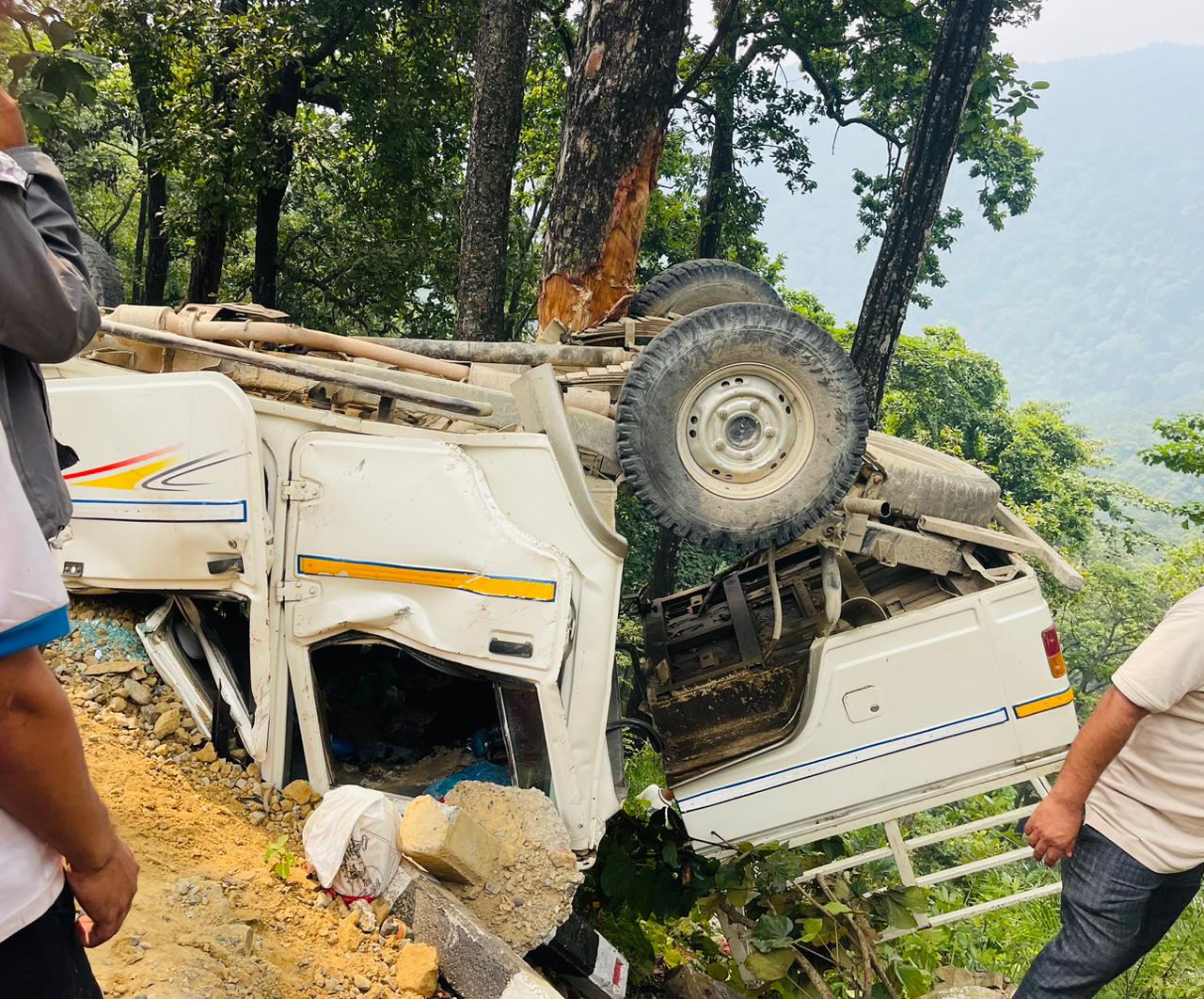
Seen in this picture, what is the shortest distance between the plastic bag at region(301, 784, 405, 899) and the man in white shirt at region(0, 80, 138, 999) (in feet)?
Result: 4.81

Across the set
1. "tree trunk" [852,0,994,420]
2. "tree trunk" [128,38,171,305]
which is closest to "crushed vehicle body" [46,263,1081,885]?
"tree trunk" [852,0,994,420]

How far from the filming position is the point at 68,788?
115 cm

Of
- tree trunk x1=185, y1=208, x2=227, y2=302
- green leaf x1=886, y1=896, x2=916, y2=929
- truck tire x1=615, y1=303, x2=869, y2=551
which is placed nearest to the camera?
truck tire x1=615, y1=303, x2=869, y2=551

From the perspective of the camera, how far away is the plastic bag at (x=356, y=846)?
276 centimetres

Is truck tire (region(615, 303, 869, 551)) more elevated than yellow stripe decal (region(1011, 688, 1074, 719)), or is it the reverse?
truck tire (region(615, 303, 869, 551))

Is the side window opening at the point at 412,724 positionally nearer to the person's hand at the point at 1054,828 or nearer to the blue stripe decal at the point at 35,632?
the person's hand at the point at 1054,828

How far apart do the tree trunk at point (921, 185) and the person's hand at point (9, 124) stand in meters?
7.03

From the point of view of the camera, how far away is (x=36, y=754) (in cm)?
110

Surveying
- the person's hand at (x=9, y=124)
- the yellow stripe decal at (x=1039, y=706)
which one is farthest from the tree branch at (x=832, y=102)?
the person's hand at (x=9, y=124)

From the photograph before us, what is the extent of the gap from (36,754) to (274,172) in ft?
32.7

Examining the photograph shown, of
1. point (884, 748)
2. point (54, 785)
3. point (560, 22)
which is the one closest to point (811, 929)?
point (884, 748)

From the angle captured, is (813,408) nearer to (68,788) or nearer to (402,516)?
(402,516)

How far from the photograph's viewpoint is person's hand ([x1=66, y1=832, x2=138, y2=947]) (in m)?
1.24

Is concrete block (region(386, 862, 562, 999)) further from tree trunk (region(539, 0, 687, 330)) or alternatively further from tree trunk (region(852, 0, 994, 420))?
tree trunk (region(852, 0, 994, 420))
